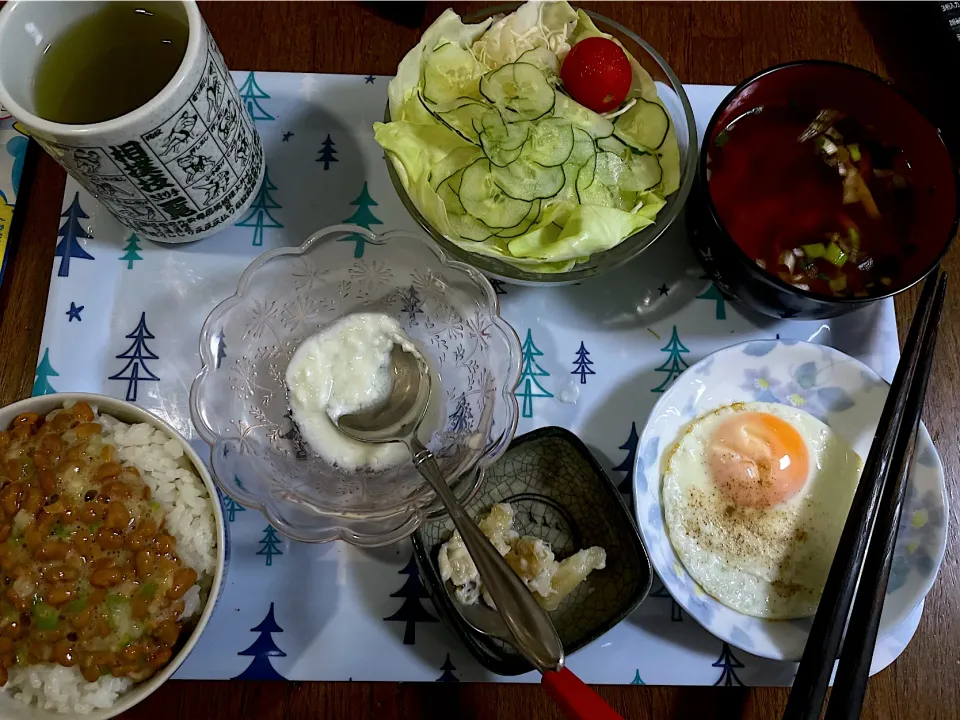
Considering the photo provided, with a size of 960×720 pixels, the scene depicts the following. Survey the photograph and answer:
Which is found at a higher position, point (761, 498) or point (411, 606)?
point (761, 498)

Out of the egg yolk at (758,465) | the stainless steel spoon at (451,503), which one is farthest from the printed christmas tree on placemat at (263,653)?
the egg yolk at (758,465)

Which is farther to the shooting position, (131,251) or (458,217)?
(131,251)

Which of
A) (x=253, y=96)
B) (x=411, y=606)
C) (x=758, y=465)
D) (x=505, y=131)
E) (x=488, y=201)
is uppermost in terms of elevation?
(x=505, y=131)

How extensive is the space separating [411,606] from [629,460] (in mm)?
569

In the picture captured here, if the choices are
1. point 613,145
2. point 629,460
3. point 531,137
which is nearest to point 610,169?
point 613,145

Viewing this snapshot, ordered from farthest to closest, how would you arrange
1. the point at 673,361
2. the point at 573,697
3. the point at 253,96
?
1. the point at 253,96
2. the point at 673,361
3. the point at 573,697

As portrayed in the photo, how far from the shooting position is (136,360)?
4.96 ft

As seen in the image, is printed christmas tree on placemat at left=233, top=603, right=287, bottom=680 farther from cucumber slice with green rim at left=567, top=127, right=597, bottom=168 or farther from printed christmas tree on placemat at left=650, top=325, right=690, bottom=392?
cucumber slice with green rim at left=567, top=127, right=597, bottom=168

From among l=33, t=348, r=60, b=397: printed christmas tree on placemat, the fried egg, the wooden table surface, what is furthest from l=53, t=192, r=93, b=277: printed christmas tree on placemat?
the fried egg

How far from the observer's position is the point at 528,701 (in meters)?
1.45

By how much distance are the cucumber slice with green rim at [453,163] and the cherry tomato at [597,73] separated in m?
0.26

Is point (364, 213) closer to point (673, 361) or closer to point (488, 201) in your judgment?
point (488, 201)

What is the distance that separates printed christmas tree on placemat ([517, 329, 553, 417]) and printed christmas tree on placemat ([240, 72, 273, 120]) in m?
0.87

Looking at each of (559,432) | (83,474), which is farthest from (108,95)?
(559,432)
